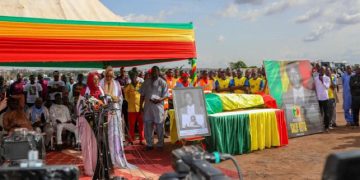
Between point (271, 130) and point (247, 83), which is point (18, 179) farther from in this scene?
point (247, 83)

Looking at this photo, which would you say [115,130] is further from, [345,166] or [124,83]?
[345,166]

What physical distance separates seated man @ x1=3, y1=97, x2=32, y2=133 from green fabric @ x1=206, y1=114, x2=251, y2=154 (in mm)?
3466

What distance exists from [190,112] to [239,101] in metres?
1.51

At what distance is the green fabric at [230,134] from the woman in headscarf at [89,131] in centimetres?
257

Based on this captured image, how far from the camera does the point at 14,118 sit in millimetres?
7406

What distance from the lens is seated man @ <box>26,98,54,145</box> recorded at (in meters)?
9.23

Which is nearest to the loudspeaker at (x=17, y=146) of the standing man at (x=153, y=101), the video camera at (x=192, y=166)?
the video camera at (x=192, y=166)

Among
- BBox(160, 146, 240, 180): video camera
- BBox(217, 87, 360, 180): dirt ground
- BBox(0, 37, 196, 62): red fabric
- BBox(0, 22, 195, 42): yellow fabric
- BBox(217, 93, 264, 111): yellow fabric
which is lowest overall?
BBox(217, 87, 360, 180): dirt ground

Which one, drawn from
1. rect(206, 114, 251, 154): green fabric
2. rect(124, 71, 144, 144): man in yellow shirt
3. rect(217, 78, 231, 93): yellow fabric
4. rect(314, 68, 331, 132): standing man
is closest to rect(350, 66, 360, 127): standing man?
rect(314, 68, 331, 132): standing man

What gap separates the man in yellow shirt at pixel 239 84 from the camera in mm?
11938

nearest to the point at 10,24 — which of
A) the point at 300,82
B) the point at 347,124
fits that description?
the point at 300,82

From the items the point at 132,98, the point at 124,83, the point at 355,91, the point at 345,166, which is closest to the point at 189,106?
the point at 132,98

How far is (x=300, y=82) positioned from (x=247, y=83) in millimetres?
2148

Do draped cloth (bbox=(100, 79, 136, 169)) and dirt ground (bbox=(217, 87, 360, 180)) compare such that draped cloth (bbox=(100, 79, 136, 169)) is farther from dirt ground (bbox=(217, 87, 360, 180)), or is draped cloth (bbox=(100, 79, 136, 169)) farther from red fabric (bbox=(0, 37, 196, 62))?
dirt ground (bbox=(217, 87, 360, 180))
